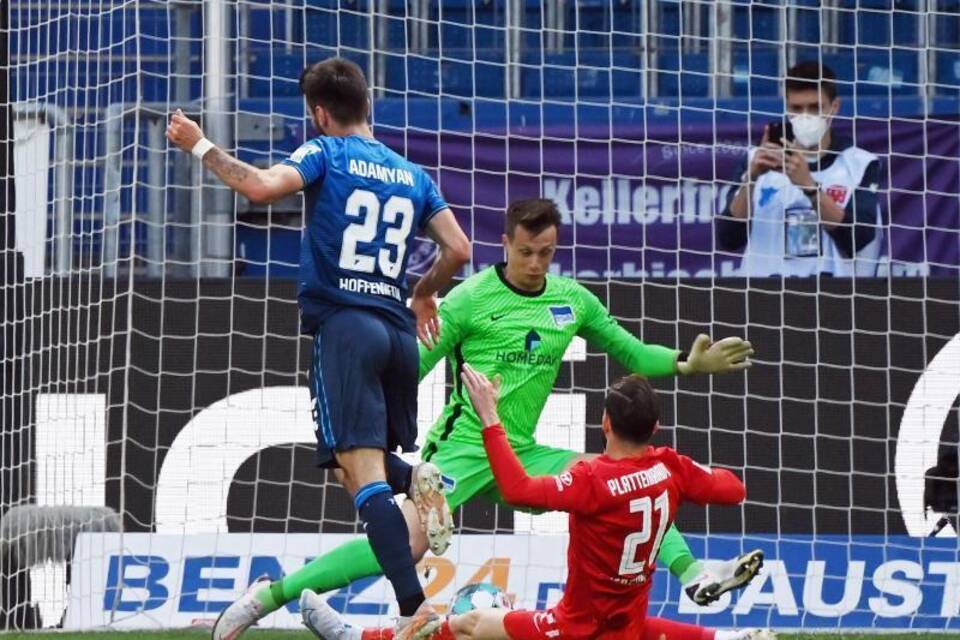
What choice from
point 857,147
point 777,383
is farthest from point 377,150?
point 857,147

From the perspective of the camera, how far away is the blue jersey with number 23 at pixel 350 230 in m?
6.59

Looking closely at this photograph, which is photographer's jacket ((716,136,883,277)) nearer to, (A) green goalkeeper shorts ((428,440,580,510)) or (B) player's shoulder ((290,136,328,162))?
(A) green goalkeeper shorts ((428,440,580,510))

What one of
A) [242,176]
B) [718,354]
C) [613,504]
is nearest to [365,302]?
[242,176]

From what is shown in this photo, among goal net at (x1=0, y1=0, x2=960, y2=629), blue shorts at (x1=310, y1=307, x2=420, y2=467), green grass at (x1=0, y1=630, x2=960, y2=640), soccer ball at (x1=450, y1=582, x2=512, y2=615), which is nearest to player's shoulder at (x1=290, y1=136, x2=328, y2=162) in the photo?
blue shorts at (x1=310, y1=307, x2=420, y2=467)

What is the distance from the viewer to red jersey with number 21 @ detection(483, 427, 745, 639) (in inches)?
253

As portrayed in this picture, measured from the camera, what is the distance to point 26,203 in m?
10.1

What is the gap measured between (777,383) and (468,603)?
2.76 metres

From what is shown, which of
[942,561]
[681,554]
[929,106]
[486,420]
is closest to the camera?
[486,420]

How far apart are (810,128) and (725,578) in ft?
14.5

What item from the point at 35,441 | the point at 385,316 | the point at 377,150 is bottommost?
the point at 35,441

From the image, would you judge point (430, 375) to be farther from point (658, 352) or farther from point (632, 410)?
point (632, 410)

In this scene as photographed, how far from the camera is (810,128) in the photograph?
1054 cm

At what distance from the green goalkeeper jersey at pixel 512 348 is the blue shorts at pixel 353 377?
1189 millimetres

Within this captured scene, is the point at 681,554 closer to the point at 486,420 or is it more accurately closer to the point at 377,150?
the point at 486,420
